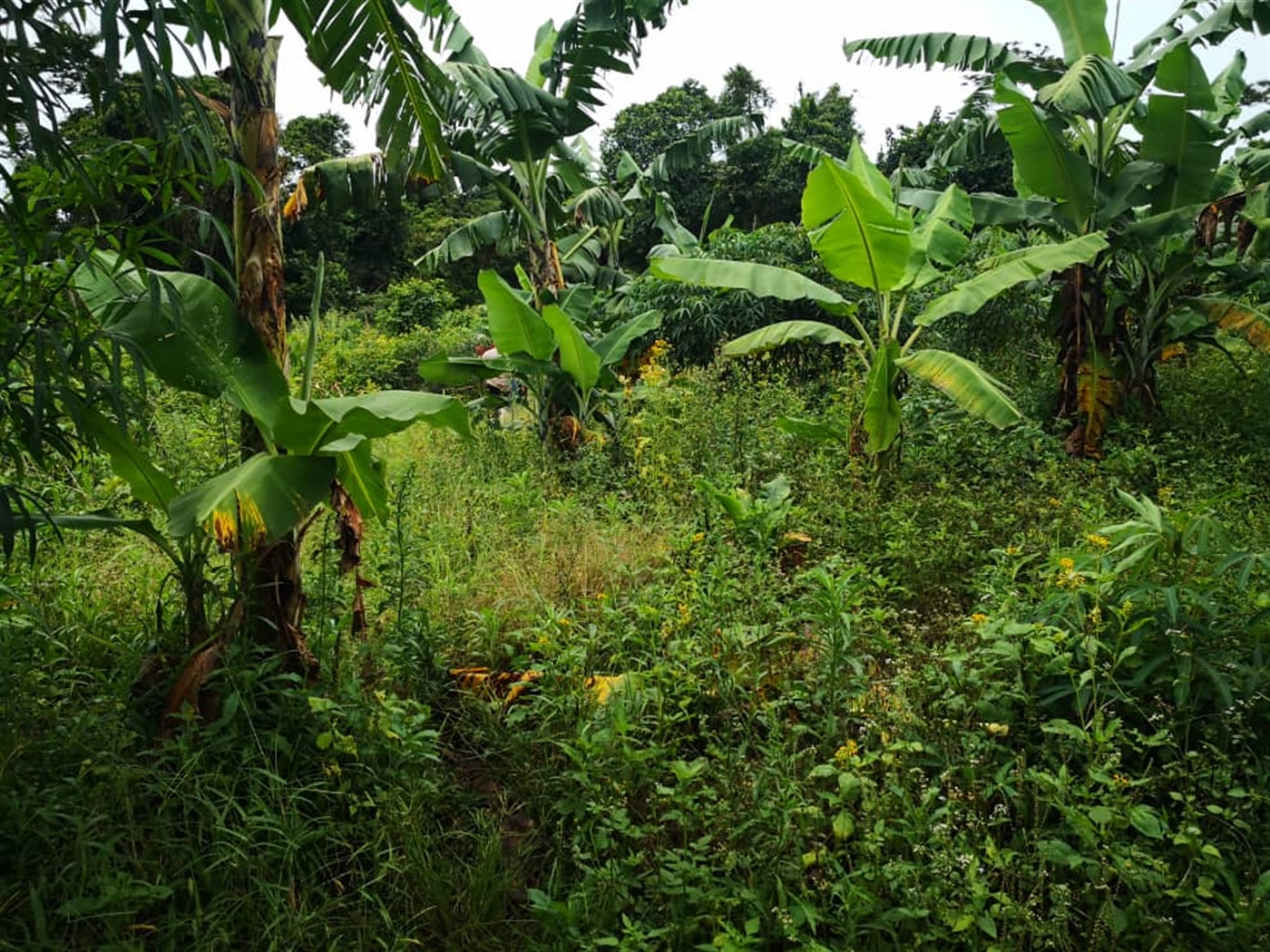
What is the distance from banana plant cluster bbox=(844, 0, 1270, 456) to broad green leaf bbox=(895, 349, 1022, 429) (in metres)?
1.62

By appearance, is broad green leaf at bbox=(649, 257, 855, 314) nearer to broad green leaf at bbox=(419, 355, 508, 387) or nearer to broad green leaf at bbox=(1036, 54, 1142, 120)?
broad green leaf at bbox=(419, 355, 508, 387)

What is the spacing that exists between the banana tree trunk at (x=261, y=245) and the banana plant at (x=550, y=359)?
267 centimetres

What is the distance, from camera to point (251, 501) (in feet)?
8.02

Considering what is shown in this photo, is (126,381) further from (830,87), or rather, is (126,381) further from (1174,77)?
(830,87)

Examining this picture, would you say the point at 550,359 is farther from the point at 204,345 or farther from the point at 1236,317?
the point at 1236,317

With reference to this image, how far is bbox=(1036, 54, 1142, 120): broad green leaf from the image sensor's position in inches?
194

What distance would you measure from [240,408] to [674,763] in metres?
1.88

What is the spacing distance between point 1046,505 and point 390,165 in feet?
12.5

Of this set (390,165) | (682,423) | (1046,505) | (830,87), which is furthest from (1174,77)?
(830,87)

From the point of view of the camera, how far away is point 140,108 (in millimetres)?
1914

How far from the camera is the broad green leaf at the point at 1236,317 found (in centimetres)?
578

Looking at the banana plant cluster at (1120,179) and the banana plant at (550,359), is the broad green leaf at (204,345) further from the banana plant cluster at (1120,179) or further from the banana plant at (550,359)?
the banana plant cluster at (1120,179)

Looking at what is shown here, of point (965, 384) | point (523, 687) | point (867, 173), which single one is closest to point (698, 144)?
point (867, 173)

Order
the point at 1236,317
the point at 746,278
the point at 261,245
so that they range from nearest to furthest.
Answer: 1. the point at 261,245
2. the point at 746,278
3. the point at 1236,317
